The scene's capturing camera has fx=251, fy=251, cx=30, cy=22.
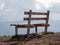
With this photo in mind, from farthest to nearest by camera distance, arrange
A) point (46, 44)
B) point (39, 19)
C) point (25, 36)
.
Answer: point (39, 19) → point (25, 36) → point (46, 44)

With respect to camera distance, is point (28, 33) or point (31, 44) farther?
point (28, 33)

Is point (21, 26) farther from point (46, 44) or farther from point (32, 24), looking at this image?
point (46, 44)

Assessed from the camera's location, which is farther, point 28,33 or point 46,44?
point 28,33

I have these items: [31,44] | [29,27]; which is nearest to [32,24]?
[29,27]

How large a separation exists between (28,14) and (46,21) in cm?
213

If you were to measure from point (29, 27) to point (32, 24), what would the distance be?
0.52 meters

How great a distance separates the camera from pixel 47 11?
1995 centimetres

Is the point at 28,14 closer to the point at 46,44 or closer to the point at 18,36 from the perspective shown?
the point at 18,36

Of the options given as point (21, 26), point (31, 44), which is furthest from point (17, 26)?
point (31, 44)

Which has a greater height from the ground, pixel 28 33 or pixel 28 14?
pixel 28 14

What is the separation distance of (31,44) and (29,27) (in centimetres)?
579

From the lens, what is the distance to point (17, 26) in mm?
18906

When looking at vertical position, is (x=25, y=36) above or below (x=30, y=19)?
below

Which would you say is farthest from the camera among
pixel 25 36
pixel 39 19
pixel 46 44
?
pixel 39 19
